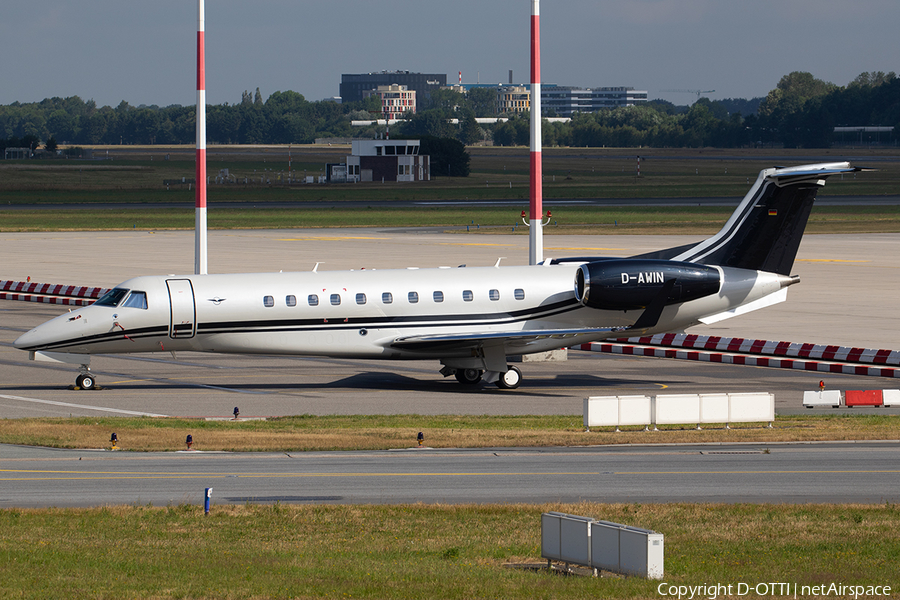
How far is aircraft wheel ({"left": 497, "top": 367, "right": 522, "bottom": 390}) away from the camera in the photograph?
118 ft

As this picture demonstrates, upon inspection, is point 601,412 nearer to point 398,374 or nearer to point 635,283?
point 635,283

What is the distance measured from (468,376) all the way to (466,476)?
1358cm

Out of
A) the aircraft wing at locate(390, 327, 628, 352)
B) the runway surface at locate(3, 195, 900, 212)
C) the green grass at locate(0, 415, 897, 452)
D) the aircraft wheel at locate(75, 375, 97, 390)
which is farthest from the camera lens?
the runway surface at locate(3, 195, 900, 212)

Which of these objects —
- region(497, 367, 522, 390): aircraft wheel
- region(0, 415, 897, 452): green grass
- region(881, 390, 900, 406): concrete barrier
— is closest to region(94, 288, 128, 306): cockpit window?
region(0, 415, 897, 452): green grass

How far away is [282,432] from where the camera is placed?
28156mm

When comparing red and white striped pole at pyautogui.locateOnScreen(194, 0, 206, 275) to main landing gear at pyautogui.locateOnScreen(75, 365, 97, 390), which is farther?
red and white striped pole at pyautogui.locateOnScreen(194, 0, 206, 275)

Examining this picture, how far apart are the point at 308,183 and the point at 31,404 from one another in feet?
455

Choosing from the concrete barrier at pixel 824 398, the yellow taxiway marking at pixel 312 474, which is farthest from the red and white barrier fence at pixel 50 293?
the concrete barrier at pixel 824 398

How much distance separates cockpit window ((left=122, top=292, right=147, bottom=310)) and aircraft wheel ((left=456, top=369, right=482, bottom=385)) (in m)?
9.66

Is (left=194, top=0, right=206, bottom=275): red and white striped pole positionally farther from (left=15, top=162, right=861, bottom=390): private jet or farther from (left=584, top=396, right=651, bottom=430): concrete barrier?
(left=584, top=396, right=651, bottom=430): concrete barrier

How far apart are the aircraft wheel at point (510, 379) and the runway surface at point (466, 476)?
9.82 meters

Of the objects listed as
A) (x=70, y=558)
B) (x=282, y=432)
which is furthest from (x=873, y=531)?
(x=282, y=432)

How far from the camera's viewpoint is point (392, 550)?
17.2m

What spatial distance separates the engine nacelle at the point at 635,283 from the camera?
114 ft
